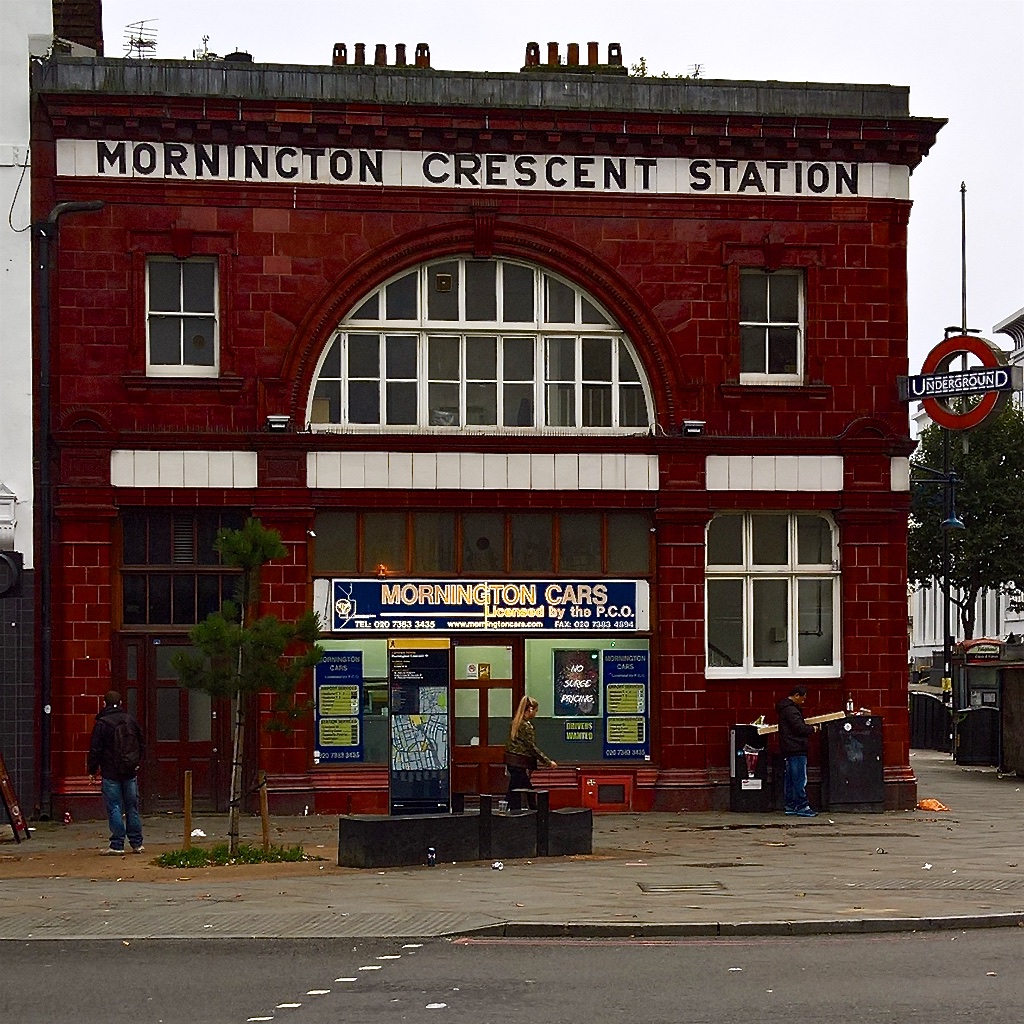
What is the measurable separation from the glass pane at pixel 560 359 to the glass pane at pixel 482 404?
81 cm

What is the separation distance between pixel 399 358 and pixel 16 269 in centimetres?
511

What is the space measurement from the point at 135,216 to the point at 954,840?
512 inches

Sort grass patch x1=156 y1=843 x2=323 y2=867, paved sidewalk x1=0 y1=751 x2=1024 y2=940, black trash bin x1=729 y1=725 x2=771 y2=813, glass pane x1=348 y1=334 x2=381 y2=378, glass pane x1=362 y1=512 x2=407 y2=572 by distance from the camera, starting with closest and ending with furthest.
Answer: paved sidewalk x1=0 y1=751 x2=1024 y2=940, grass patch x1=156 y1=843 x2=323 y2=867, black trash bin x1=729 y1=725 x2=771 y2=813, glass pane x1=362 y1=512 x2=407 y2=572, glass pane x1=348 y1=334 x2=381 y2=378

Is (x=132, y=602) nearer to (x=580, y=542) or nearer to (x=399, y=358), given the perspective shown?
(x=399, y=358)

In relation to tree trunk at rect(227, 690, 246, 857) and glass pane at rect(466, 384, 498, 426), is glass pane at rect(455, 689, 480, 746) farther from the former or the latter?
tree trunk at rect(227, 690, 246, 857)

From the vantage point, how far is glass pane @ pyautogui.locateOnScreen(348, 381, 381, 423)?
2678 cm

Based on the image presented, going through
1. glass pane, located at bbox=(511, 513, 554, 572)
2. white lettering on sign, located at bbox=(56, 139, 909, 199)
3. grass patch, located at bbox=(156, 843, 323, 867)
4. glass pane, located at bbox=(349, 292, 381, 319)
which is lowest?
grass patch, located at bbox=(156, 843, 323, 867)

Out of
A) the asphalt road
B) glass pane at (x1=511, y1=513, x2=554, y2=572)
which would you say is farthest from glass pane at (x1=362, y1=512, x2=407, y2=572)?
the asphalt road

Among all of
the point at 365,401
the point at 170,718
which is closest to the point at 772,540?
the point at 365,401

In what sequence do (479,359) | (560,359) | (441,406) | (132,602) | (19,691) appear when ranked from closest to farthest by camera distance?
(19,691) < (132,602) < (441,406) < (479,359) < (560,359)

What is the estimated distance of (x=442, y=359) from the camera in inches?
1064

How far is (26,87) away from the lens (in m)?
26.2

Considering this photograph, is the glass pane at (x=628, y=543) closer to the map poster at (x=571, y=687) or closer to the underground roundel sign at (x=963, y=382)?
the map poster at (x=571, y=687)

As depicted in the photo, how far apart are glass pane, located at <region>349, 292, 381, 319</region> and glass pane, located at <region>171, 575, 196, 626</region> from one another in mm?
4153
